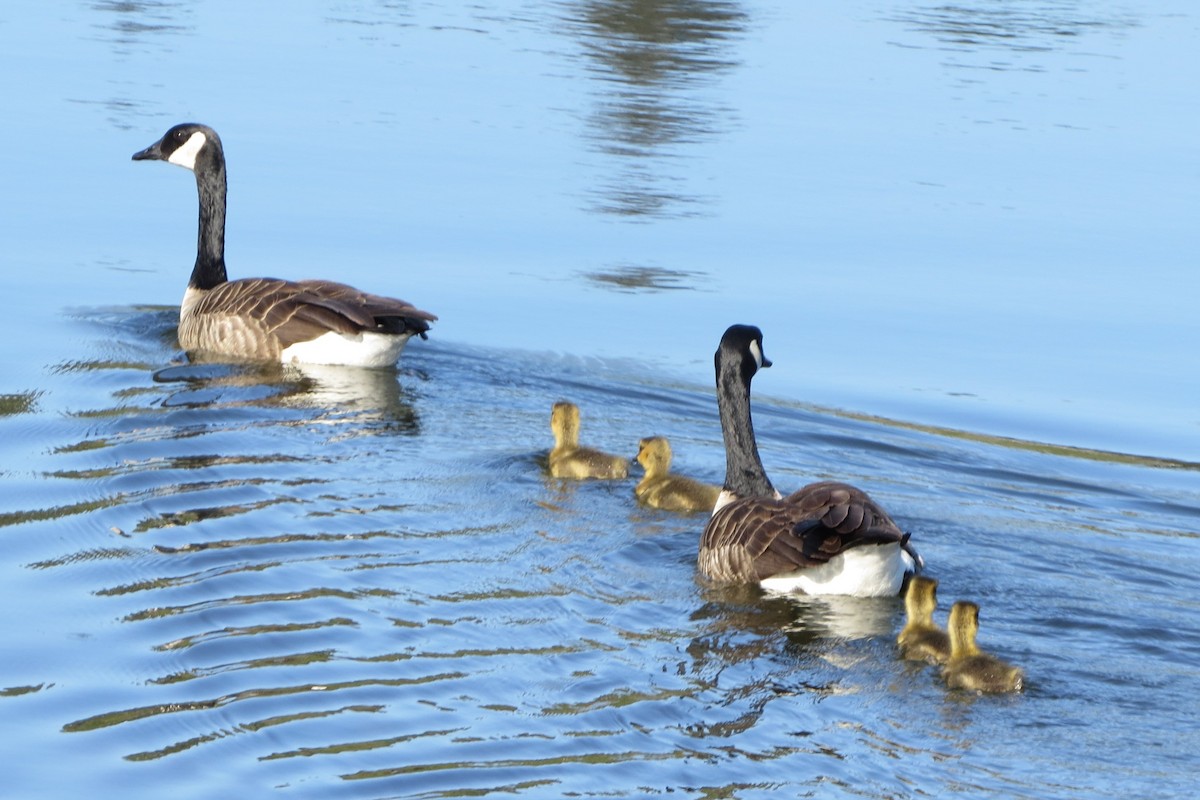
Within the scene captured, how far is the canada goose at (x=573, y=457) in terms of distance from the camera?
10867 millimetres

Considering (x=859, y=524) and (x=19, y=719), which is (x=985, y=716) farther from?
(x=19, y=719)

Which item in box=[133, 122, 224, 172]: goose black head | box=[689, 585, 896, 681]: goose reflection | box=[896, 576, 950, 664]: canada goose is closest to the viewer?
box=[896, 576, 950, 664]: canada goose

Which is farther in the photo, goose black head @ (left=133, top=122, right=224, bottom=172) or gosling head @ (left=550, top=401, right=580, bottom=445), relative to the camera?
goose black head @ (left=133, top=122, right=224, bottom=172)

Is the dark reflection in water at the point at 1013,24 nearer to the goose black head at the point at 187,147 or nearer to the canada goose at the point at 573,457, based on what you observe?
the goose black head at the point at 187,147

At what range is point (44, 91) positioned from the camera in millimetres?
21703

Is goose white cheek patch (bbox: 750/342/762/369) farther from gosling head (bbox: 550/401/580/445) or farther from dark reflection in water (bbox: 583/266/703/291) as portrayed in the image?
dark reflection in water (bbox: 583/266/703/291)

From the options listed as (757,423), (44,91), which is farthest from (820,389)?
(44,91)

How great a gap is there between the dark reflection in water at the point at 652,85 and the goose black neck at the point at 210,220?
459cm

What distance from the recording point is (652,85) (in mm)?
24328

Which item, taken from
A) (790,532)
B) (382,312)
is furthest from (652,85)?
(790,532)

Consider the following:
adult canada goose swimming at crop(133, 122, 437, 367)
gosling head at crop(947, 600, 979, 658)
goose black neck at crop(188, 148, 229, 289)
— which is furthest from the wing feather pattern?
gosling head at crop(947, 600, 979, 658)

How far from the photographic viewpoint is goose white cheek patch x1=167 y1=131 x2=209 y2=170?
15125mm

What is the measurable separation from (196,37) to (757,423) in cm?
1685

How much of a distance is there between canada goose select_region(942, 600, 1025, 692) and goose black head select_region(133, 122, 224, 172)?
9.27 m
